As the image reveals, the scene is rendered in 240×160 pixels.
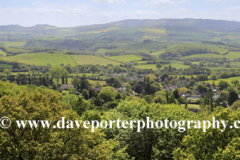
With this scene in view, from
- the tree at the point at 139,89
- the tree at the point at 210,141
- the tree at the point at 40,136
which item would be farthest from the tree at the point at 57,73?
the tree at the point at 210,141

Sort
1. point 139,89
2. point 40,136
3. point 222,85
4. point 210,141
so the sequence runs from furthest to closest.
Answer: point 222,85 < point 139,89 < point 210,141 < point 40,136

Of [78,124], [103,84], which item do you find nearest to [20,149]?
[78,124]

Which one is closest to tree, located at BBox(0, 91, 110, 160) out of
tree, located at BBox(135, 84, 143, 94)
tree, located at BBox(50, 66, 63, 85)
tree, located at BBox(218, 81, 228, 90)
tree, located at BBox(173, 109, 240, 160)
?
tree, located at BBox(173, 109, 240, 160)

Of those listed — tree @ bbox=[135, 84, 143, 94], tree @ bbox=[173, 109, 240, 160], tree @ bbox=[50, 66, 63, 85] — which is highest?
tree @ bbox=[173, 109, 240, 160]

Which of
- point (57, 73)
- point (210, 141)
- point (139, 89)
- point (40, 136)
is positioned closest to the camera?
point (40, 136)

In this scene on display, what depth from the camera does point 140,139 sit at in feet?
84.0

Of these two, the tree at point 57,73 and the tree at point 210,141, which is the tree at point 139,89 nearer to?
the tree at point 57,73

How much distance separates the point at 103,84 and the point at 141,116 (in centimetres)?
11319

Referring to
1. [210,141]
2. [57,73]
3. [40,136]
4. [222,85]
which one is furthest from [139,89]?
[40,136]

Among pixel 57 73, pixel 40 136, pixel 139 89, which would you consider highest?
pixel 40 136

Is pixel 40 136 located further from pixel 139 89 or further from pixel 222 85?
pixel 222 85

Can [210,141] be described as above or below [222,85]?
above

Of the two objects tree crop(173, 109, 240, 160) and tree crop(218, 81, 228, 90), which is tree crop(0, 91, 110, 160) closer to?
tree crop(173, 109, 240, 160)

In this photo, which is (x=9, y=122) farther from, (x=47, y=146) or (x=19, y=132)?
(x=47, y=146)
